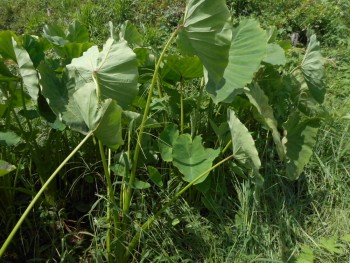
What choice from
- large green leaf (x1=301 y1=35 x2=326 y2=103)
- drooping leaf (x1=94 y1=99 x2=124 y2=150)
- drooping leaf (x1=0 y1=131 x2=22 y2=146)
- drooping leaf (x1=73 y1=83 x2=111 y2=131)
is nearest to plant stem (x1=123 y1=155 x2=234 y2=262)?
drooping leaf (x1=94 y1=99 x2=124 y2=150)

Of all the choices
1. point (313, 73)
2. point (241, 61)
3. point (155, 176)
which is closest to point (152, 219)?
point (155, 176)

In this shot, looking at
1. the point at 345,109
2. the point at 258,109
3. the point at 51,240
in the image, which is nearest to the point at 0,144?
the point at 51,240

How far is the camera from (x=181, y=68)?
6.20 ft

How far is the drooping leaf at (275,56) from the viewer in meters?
1.99

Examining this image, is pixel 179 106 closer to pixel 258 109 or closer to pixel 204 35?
pixel 258 109

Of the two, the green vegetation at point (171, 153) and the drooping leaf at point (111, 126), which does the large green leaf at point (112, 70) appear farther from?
the drooping leaf at point (111, 126)

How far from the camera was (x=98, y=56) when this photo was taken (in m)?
1.58

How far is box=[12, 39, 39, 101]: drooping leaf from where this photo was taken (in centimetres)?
169

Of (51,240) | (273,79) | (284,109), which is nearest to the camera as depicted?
(51,240)

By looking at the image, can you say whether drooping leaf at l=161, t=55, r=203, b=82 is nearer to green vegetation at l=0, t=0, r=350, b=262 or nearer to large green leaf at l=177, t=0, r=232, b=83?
green vegetation at l=0, t=0, r=350, b=262

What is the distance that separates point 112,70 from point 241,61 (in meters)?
0.50

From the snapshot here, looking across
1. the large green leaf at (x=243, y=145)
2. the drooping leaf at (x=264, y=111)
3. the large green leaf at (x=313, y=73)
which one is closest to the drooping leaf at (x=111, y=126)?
the large green leaf at (x=243, y=145)

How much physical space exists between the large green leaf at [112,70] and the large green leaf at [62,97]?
0.07m

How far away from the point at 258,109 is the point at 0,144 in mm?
944
